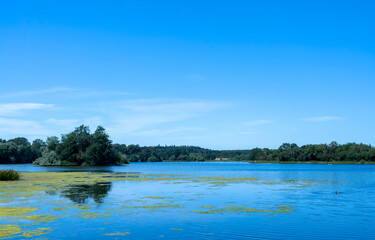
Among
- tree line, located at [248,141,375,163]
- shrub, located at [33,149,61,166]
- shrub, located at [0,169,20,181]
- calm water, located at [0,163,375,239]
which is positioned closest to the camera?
calm water, located at [0,163,375,239]

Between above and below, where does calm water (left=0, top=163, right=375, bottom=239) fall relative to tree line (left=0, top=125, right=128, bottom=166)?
below

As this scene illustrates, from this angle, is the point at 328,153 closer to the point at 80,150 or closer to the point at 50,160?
the point at 80,150

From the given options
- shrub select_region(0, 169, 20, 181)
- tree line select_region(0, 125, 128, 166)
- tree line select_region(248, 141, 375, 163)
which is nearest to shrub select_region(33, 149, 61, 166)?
tree line select_region(0, 125, 128, 166)

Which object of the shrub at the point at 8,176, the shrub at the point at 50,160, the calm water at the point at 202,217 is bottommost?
the calm water at the point at 202,217

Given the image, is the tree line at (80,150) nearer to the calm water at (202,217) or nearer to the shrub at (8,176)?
the shrub at (8,176)

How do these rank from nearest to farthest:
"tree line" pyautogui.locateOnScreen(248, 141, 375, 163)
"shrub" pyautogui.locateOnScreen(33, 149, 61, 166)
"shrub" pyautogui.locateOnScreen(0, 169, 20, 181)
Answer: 1. "shrub" pyautogui.locateOnScreen(0, 169, 20, 181)
2. "shrub" pyautogui.locateOnScreen(33, 149, 61, 166)
3. "tree line" pyautogui.locateOnScreen(248, 141, 375, 163)

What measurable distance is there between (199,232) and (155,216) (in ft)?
12.9

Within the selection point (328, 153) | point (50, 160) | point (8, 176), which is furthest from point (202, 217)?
point (328, 153)

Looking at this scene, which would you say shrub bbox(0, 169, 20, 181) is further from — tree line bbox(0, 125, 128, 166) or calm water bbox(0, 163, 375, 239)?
tree line bbox(0, 125, 128, 166)

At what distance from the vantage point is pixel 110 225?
15.9 meters

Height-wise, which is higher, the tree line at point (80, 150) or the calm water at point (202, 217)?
the tree line at point (80, 150)

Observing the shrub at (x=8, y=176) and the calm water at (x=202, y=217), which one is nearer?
the calm water at (x=202, y=217)

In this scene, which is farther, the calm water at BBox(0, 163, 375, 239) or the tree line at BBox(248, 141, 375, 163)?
the tree line at BBox(248, 141, 375, 163)

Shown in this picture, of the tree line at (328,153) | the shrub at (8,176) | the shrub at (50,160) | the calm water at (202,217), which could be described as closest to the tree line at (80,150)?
the shrub at (50,160)
